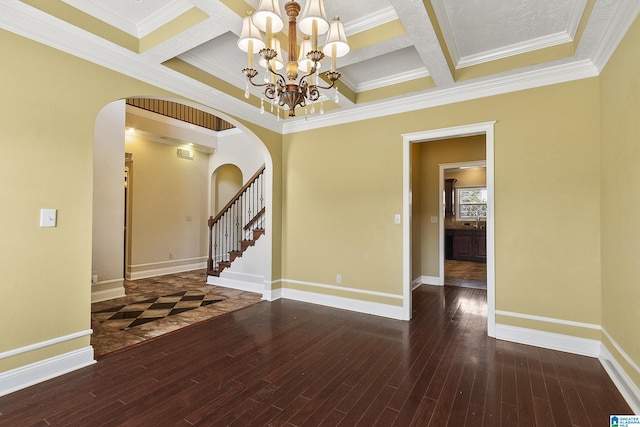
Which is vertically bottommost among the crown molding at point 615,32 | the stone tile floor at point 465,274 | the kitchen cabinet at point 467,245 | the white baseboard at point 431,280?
the stone tile floor at point 465,274

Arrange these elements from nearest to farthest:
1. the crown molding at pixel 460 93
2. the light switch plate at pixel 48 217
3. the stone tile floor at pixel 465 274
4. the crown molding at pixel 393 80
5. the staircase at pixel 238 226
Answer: the light switch plate at pixel 48 217, the crown molding at pixel 460 93, the crown molding at pixel 393 80, the staircase at pixel 238 226, the stone tile floor at pixel 465 274

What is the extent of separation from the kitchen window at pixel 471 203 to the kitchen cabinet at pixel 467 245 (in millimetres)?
846

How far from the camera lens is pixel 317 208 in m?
4.69

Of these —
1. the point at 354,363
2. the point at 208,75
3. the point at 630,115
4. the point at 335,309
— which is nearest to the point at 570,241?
→ the point at 630,115

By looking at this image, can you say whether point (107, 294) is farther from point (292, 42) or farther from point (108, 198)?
point (292, 42)

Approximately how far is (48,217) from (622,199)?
15.4 ft

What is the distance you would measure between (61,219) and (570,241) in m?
4.83

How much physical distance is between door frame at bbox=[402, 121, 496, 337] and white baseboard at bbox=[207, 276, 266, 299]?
2.51 meters

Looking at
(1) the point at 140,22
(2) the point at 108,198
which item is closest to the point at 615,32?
(1) the point at 140,22

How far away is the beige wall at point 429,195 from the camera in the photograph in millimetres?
5816

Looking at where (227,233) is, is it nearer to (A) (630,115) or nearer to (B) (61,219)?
(B) (61,219)

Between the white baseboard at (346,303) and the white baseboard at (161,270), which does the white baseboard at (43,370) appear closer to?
the white baseboard at (346,303)

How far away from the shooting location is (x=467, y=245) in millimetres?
8594

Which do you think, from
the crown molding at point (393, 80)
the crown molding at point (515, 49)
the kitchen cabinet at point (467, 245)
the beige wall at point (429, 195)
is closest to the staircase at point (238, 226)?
the crown molding at point (393, 80)
